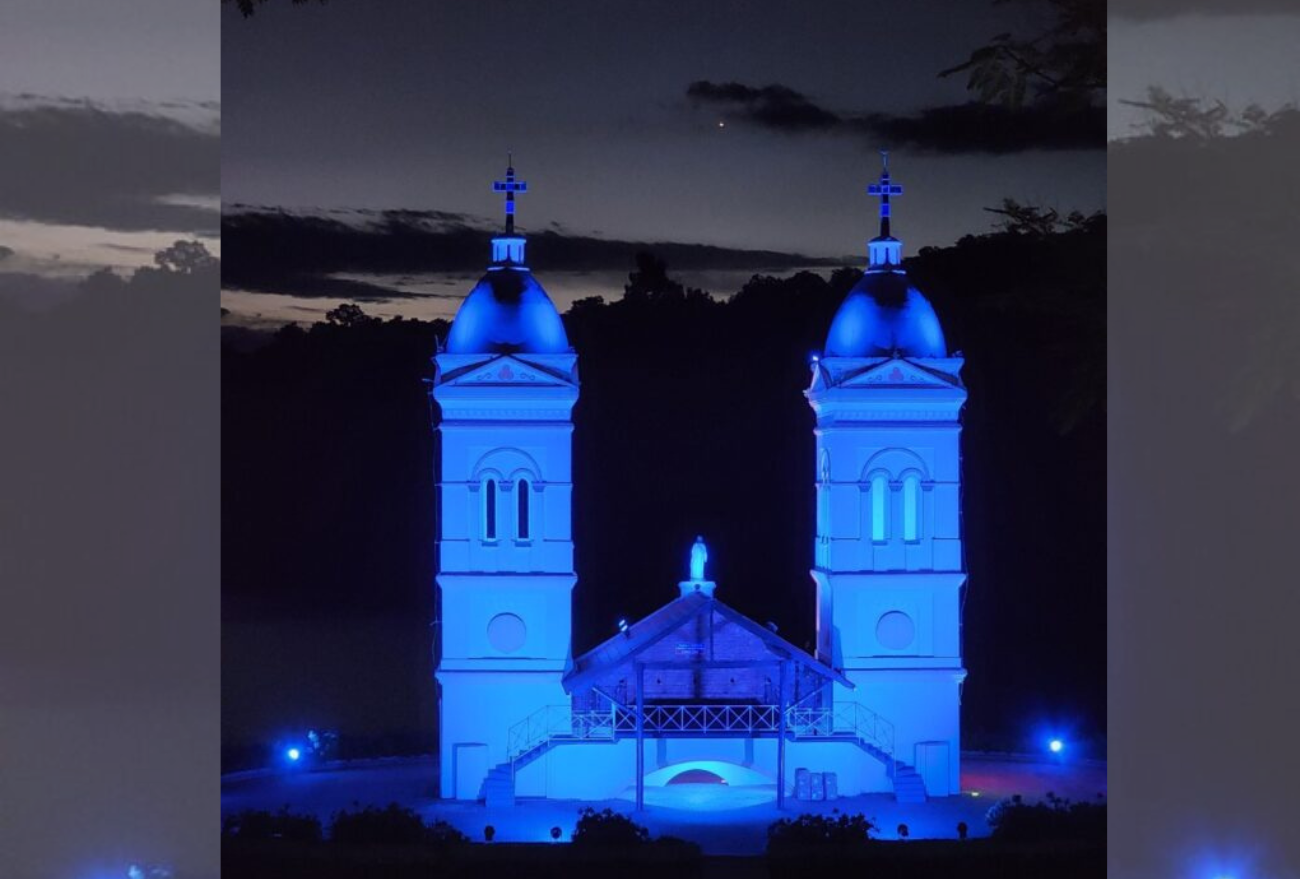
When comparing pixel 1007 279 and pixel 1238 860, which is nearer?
pixel 1238 860

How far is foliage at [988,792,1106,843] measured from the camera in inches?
478

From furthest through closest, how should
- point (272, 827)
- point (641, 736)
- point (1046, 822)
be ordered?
point (641, 736)
point (1046, 822)
point (272, 827)

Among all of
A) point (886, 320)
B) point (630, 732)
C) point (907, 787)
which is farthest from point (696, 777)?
point (886, 320)

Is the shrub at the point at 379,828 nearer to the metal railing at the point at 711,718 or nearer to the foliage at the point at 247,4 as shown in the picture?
the metal railing at the point at 711,718

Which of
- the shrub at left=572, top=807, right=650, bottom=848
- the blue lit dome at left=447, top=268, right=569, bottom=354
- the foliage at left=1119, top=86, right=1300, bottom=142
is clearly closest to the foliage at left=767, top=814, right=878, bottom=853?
the shrub at left=572, top=807, right=650, bottom=848

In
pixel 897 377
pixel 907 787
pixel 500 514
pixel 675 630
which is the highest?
pixel 897 377

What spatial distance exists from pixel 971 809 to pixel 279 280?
4.63m

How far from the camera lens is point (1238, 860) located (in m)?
11.9

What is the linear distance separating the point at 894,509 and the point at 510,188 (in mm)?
2741

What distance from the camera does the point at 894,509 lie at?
42.4 feet

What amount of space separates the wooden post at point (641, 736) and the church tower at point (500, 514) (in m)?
0.50

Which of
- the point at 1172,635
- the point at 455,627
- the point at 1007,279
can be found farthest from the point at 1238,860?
the point at 455,627

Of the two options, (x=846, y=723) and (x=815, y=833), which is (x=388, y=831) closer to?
(x=815, y=833)

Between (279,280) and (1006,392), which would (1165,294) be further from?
(279,280)
